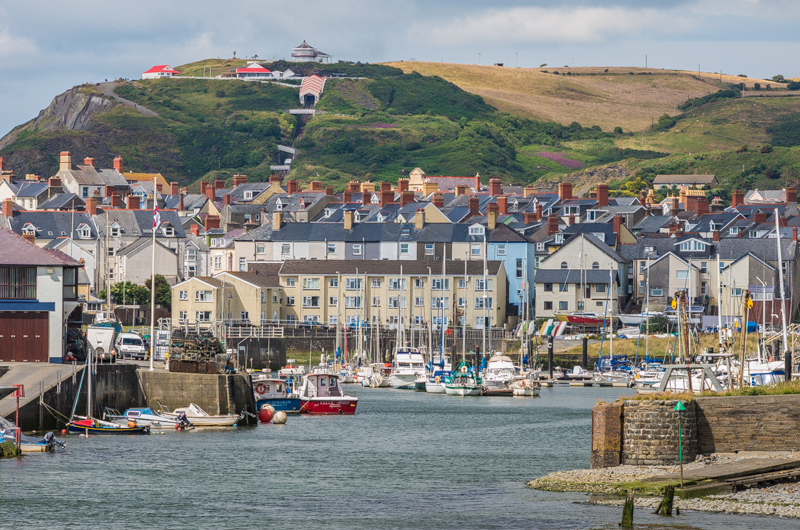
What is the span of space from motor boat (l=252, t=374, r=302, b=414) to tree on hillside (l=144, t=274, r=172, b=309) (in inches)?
2002

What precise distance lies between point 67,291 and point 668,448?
2936 centimetres

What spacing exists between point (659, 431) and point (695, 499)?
3.31 m

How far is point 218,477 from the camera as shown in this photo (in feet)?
134

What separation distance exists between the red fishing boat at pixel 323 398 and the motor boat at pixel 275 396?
74 centimetres

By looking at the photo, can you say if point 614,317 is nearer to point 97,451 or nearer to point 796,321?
point 796,321

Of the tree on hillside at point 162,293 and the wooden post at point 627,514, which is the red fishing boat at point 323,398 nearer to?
the wooden post at point 627,514

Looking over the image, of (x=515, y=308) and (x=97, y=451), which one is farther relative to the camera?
(x=515, y=308)

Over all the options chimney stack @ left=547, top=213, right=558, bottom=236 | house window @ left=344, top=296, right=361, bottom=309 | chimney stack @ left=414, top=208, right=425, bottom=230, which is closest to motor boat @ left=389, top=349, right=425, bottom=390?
house window @ left=344, top=296, right=361, bottom=309

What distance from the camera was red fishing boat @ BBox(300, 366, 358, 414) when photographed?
63.5 m

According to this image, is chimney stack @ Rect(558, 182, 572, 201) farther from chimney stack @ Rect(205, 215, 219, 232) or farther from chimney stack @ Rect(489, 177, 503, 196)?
chimney stack @ Rect(205, 215, 219, 232)

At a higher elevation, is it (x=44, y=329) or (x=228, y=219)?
(x=228, y=219)

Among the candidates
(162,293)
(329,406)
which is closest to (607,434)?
(329,406)

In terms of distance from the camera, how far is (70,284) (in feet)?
175

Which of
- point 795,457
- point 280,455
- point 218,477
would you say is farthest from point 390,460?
point 795,457
